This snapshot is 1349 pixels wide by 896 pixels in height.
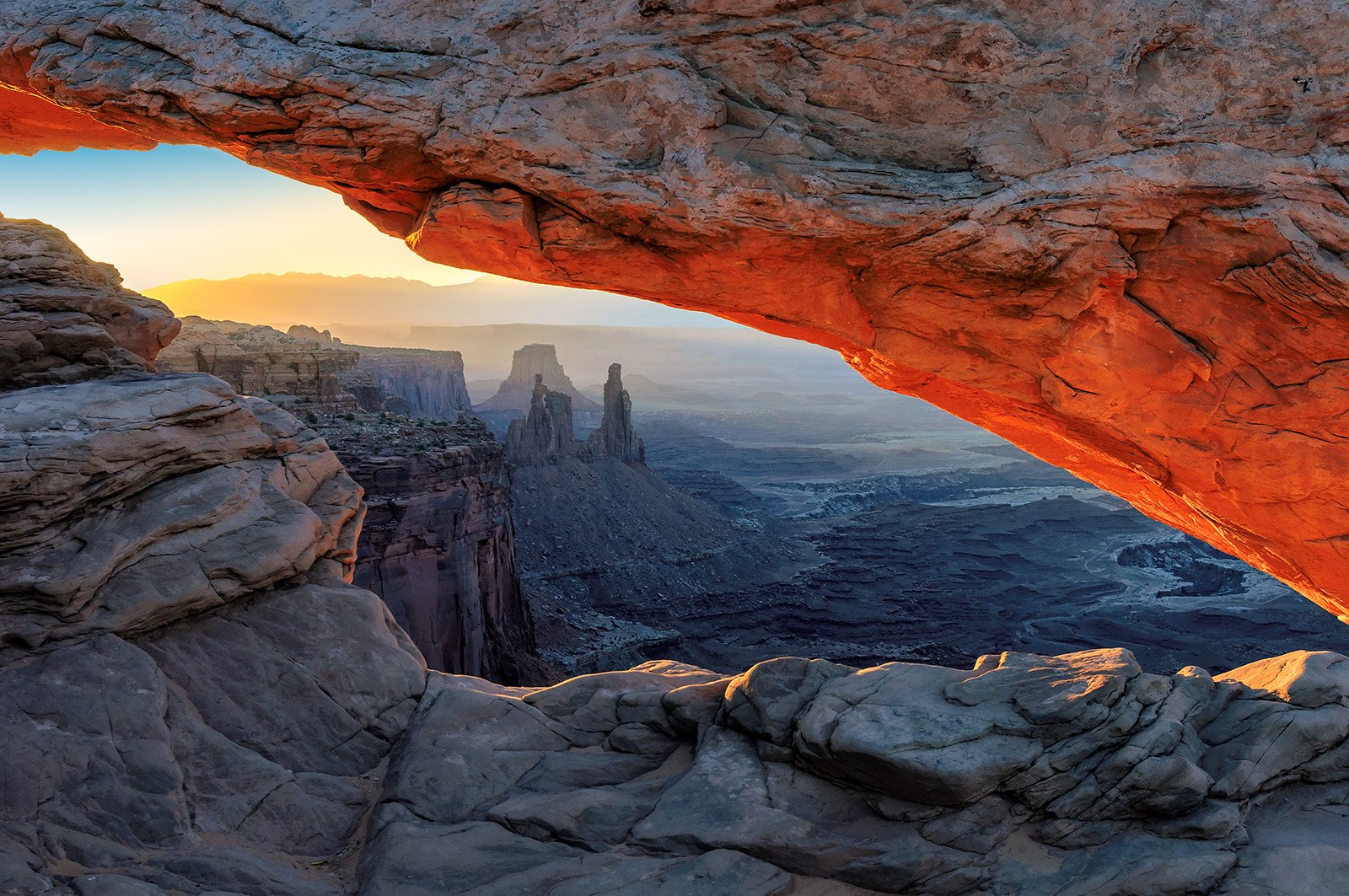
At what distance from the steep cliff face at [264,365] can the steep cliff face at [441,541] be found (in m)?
6.08

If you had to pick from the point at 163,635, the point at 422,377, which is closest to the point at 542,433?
the point at 422,377

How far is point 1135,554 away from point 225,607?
77.1 metres

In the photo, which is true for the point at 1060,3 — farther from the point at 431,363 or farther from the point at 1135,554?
the point at 431,363

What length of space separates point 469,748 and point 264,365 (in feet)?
116

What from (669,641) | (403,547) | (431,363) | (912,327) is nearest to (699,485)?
(431,363)

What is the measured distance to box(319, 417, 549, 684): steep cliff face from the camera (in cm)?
3062

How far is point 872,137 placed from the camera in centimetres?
938

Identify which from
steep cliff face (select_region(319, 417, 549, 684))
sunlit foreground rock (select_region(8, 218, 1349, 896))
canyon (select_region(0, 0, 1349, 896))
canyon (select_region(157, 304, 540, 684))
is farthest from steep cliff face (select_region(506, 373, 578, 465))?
sunlit foreground rock (select_region(8, 218, 1349, 896))

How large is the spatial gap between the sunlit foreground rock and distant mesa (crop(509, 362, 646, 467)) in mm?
55981

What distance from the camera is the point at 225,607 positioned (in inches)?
373

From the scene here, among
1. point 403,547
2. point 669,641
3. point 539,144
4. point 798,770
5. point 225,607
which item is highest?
point 539,144

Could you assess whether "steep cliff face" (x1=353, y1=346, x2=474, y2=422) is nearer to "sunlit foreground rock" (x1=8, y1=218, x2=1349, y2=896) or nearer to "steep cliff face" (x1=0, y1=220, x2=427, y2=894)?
"steep cliff face" (x1=0, y1=220, x2=427, y2=894)

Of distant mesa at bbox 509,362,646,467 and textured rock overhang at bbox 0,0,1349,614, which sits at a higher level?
textured rock overhang at bbox 0,0,1349,614

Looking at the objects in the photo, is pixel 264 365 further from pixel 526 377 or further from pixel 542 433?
pixel 526 377
